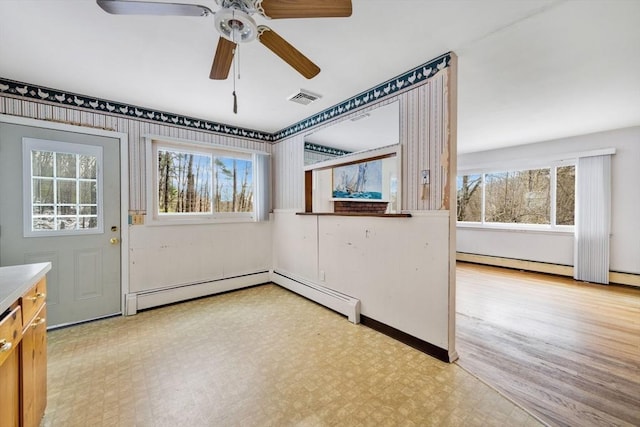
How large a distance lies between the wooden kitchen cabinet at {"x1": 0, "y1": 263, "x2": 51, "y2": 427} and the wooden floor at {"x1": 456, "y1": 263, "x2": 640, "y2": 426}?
2.67 meters

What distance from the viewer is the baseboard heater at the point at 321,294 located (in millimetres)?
2871

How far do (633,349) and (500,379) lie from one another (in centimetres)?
150

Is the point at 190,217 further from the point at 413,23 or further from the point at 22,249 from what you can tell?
the point at 413,23

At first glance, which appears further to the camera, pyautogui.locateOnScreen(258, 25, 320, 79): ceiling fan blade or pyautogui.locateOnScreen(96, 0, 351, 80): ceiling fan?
pyautogui.locateOnScreen(258, 25, 320, 79): ceiling fan blade

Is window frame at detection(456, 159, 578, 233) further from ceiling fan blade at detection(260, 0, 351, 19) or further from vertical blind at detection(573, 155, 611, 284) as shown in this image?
ceiling fan blade at detection(260, 0, 351, 19)

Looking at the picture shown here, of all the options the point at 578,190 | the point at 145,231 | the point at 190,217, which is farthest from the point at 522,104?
the point at 145,231

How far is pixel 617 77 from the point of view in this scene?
248cm

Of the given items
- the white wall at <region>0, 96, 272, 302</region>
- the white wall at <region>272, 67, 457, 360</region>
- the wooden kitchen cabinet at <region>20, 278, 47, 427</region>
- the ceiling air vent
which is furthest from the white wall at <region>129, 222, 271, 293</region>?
the ceiling air vent

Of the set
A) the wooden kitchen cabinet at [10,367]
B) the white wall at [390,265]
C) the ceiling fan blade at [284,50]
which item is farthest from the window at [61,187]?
the ceiling fan blade at [284,50]

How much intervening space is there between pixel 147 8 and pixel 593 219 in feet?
20.5

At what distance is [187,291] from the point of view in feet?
11.5

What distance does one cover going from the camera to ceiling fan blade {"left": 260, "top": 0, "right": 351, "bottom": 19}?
120cm

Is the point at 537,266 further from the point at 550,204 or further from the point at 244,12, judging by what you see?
the point at 244,12

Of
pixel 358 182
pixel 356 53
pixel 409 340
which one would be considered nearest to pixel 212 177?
pixel 358 182
